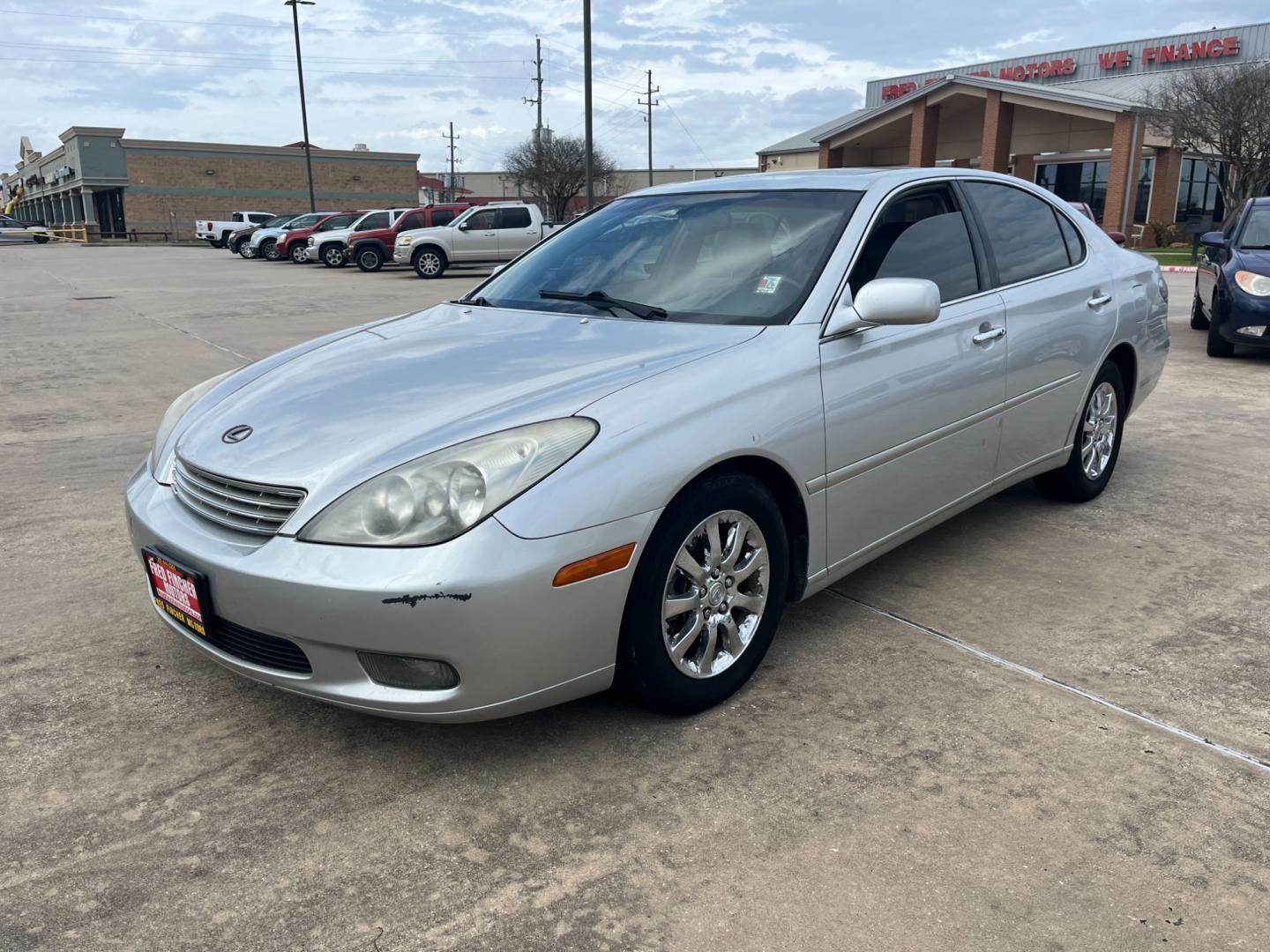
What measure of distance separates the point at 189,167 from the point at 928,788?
71.5m

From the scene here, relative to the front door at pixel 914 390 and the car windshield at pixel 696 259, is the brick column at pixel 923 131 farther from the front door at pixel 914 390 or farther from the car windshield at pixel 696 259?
the car windshield at pixel 696 259

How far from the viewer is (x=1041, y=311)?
4246mm

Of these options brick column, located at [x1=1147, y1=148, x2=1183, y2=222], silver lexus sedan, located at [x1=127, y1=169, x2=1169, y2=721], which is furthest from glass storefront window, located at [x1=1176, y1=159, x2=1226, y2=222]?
silver lexus sedan, located at [x1=127, y1=169, x2=1169, y2=721]

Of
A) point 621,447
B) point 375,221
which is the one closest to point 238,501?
point 621,447

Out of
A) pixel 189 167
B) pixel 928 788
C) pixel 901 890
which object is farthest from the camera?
pixel 189 167

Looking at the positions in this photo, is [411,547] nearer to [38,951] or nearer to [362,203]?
[38,951]

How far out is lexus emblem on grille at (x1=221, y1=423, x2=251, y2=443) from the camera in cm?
292

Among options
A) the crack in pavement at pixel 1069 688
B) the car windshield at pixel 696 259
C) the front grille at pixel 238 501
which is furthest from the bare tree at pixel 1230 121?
the front grille at pixel 238 501

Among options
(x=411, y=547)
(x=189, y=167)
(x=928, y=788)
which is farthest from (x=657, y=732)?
(x=189, y=167)

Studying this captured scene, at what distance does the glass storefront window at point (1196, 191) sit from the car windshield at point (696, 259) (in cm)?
3890

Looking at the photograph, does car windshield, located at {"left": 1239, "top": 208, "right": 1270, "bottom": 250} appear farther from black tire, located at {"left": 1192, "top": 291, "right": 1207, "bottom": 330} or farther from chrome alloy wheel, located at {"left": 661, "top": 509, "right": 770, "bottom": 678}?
chrome alloy wheel, located at {"left": 661, "top": 509, "right": 770, "bottom": 678}

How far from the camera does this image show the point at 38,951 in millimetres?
2061

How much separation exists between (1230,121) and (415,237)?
2198 cm

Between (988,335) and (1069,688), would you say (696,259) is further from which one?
(1069,688)
